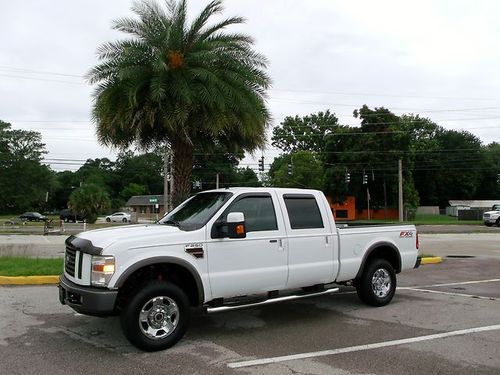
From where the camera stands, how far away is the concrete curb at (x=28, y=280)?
11.2 m

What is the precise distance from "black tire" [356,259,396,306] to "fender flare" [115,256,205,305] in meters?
3.23

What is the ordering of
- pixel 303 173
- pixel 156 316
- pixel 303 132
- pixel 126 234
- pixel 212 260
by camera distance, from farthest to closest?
pixel 303 132, pixel 303 173, pixel 212 260, pixel 126 234, pixel 156 316

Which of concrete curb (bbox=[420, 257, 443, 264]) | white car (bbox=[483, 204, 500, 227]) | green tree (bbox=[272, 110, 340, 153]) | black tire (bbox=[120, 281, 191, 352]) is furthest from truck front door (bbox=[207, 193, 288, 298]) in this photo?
green tree (bbox=[272, 110, 340, 153])

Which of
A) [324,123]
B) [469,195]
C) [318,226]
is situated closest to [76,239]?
[318,226]

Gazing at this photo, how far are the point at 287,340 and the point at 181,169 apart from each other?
8747 millimetres

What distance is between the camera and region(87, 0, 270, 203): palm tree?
13.5 meters

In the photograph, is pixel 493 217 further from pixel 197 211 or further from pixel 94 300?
pixel 94 300

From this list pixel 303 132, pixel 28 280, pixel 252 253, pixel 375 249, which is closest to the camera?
pixel 252 253

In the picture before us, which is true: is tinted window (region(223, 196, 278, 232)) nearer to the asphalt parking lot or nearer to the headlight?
the asphalt parking lot

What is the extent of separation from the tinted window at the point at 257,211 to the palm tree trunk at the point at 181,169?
24.2ft

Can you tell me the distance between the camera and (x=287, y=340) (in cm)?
677

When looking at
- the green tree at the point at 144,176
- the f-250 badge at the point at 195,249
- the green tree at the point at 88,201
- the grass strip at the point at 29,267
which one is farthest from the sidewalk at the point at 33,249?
the green tree at the point at 144,176

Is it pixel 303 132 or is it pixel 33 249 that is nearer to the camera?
pixel 33 249

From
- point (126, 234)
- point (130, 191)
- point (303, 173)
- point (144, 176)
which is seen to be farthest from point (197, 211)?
point (144, 176)
